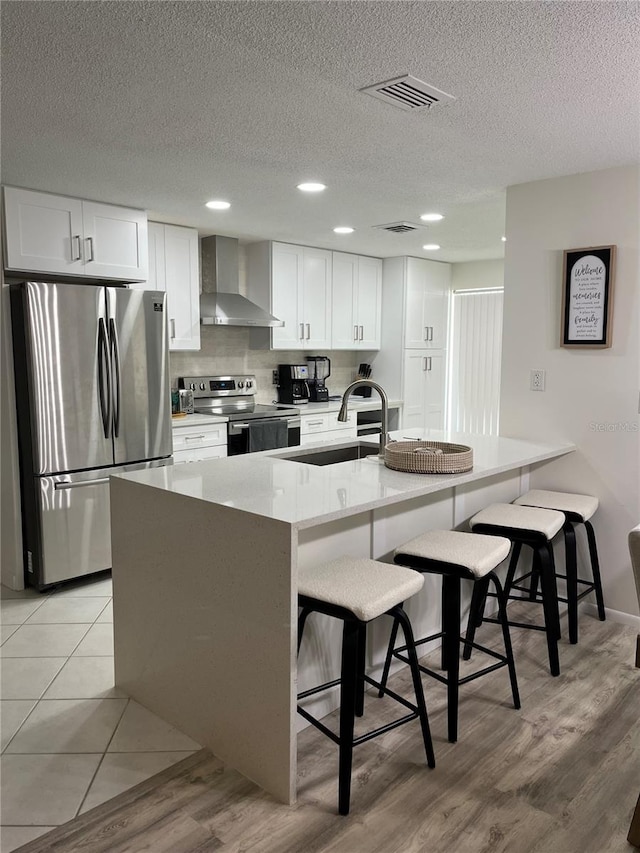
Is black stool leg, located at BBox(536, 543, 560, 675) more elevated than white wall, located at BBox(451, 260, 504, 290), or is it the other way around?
white wall, located at BBox(451, 260, 504, 290)

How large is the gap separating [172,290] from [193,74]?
256 centimetres

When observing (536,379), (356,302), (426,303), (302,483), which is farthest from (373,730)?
(426,303)

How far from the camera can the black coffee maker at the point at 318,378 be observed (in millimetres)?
5895

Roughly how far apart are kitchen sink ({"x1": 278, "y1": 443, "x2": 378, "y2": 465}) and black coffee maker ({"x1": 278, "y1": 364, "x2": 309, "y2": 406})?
2438mm

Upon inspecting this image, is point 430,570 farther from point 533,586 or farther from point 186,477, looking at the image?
point 533,586

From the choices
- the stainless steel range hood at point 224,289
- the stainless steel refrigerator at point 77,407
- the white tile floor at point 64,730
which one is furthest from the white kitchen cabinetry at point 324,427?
the white tile floor at point 64,730

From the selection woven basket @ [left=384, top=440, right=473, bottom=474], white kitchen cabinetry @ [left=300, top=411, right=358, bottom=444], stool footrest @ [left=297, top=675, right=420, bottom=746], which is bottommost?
stool footrest @ [left=297, top=675, right=420, bottom=746]

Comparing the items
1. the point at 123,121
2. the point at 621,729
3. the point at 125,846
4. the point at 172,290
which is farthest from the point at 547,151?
the point at 125,846

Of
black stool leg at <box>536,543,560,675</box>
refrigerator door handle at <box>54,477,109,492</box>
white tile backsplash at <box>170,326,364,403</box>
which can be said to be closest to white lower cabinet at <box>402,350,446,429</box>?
white tile backsplash at <box>170,326,364,403</box>

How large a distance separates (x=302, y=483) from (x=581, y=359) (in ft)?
6.04

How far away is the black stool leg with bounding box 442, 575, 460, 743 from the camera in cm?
223

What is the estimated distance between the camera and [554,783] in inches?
80.4

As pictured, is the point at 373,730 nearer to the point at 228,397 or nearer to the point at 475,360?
the point at 228,397

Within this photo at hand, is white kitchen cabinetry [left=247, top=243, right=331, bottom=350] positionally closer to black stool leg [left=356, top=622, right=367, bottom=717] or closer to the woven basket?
the woven basket
